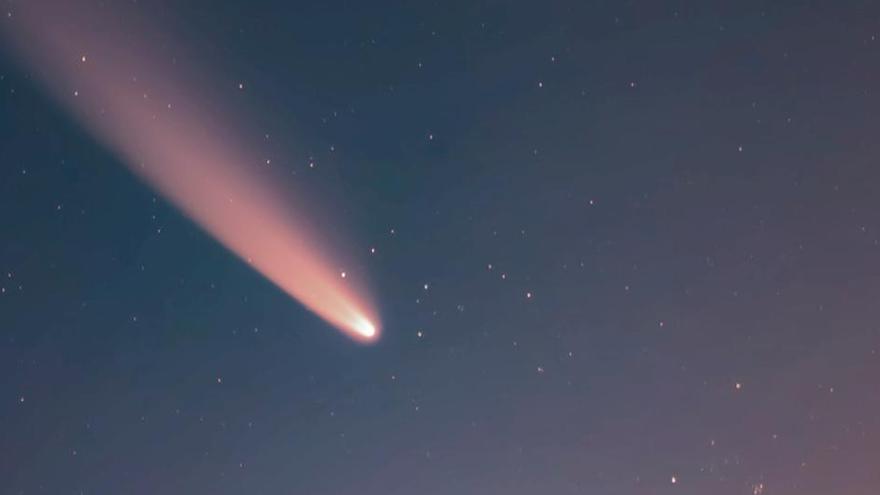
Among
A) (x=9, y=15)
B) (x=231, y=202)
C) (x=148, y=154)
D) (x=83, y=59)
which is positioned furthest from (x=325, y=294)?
(x=9, y=15)

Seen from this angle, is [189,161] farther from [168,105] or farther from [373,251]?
[373,251]

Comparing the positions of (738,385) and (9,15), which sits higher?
(9,15)

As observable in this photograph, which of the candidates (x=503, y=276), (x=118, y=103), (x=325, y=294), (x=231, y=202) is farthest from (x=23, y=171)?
(x=503, y=276)

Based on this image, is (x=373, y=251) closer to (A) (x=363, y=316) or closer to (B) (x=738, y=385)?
(A) (x=363, y=316)

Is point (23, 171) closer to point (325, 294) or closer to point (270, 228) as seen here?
point (270, 228)

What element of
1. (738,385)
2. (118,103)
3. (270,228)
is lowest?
(738,385)

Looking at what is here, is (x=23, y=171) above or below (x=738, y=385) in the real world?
above

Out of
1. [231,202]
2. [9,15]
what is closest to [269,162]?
[231,202]
